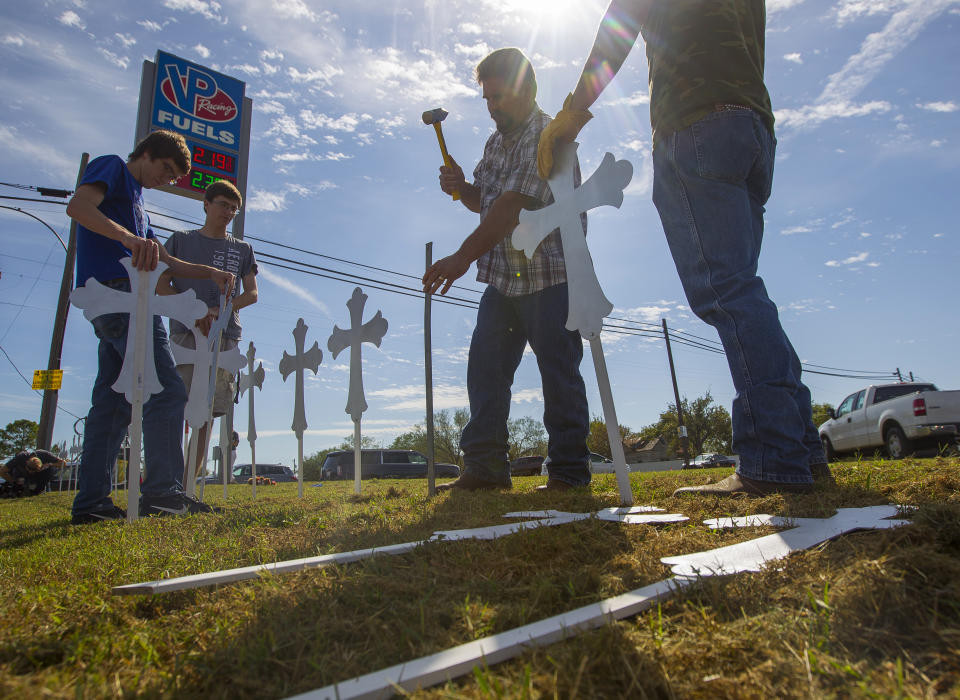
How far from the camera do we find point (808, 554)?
1188 mm

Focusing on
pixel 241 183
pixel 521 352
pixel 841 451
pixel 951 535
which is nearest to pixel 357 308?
pixel 521 352

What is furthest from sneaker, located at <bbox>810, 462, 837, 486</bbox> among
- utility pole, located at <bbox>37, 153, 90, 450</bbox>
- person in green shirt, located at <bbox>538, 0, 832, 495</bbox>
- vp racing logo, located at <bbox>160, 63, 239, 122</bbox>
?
utility pole, located at <bbox>37, 153, 90, 450</bbox>

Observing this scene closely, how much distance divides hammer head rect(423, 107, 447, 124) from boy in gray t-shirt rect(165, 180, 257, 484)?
5.27ft

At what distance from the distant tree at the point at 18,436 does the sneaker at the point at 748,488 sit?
4612cm

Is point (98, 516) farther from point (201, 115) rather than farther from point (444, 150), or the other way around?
point (201, 115)

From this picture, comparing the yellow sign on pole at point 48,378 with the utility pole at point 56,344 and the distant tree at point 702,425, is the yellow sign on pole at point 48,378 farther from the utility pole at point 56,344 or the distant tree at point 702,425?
the distant tree at point 702,425

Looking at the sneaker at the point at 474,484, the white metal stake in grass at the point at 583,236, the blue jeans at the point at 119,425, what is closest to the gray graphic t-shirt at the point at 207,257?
the blue jeans at the point at 119,425

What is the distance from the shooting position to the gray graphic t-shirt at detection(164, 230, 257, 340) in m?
4.09

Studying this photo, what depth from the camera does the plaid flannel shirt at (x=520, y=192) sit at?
311cm

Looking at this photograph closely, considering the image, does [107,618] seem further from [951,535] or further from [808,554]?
[951,535]

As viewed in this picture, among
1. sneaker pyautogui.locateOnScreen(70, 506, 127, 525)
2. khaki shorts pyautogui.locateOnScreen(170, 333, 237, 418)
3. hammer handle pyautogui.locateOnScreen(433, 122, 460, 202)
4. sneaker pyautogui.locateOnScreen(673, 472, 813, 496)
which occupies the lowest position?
sneaker pyautogui.locateOnScreen(70, 506, 127, 525)

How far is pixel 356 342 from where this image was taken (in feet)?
16.0

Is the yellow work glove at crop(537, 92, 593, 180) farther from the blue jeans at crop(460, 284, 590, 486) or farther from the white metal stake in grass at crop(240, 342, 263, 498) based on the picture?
the white metal stake in grass at crop(240, 342, 263, 498)

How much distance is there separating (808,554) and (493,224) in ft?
7.61
